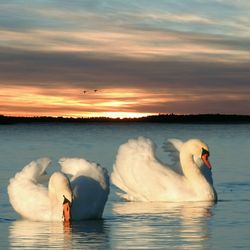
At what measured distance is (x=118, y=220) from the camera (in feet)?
76.1

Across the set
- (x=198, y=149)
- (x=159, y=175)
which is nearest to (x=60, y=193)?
(x=159, y=175)

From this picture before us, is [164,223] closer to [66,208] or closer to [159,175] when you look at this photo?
[66,208]

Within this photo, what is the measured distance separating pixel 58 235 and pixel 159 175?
6.94 m

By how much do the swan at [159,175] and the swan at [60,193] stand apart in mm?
3589

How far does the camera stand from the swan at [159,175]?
27.3 metres

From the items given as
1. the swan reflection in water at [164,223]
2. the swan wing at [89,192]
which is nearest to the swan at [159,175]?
the swan reflection in water at [164,223]

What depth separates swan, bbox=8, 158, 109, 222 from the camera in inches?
873

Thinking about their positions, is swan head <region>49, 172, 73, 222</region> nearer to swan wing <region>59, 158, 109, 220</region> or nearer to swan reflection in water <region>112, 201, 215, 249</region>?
swan wing <region>59, 158, 109, 220</region>

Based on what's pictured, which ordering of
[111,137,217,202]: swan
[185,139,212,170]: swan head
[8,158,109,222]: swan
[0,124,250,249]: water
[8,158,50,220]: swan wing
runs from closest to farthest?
[0,124,250,249]: water
[8,158,109,222]: swan
[8,158,50,220]: swan wing
[111,137,217,202]: swan
[185,139,212,170]: swan head

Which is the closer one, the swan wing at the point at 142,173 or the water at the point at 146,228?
the water at the point at 146,228

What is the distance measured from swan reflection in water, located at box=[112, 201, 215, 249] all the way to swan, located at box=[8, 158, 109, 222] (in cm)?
80

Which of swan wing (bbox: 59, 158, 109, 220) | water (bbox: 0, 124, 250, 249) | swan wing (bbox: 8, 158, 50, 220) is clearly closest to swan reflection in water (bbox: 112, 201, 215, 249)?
water (bbox: 0, 124, 250, 249)

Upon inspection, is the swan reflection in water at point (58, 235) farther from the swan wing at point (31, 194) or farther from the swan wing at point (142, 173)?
the swan wing at point (142, 173)

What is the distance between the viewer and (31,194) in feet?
76.8
